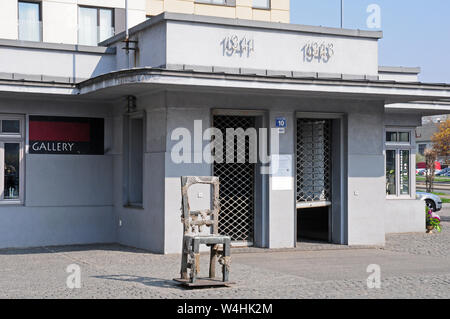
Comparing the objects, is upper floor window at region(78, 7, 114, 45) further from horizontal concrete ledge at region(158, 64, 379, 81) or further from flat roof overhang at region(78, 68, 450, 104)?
horizontal concrete ledge at region(158, 64, 379, 81)

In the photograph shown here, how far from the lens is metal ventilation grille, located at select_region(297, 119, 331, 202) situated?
1608 cm

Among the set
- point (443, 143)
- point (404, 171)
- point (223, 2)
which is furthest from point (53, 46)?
point (443, 143)

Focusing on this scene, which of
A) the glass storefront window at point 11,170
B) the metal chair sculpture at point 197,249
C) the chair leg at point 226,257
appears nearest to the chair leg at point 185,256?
the metal chair sculpture at point 197,249

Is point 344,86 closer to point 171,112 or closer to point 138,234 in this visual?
point 171,112

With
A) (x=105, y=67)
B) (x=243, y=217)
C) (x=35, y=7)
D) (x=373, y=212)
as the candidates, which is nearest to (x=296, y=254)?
(x=243, y=217)

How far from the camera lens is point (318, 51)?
15234 mm

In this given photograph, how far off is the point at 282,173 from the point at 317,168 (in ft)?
4.50

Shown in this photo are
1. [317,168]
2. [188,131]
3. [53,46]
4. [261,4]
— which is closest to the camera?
[188,131]

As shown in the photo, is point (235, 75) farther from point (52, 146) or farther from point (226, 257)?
point (52, 146)

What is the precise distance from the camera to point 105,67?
52.0ft

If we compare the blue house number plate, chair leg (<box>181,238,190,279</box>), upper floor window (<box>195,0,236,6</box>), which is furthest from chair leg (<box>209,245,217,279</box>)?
upper floor window (<box>195,0,236,6</box>)

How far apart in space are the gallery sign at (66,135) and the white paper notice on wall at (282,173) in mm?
3883

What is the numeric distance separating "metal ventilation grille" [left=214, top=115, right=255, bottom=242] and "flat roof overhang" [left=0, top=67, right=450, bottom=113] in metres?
1.22

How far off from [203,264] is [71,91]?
451 centimetres
